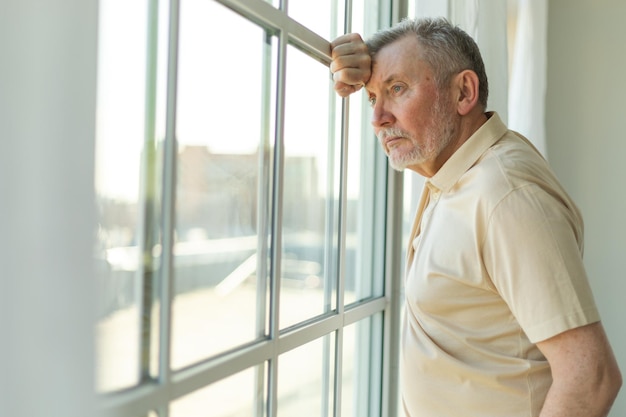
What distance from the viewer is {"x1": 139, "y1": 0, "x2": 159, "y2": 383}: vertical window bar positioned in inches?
35.2

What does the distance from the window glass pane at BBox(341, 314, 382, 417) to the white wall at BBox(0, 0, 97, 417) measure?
1.35 metres

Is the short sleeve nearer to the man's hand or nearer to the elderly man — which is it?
the elderly man

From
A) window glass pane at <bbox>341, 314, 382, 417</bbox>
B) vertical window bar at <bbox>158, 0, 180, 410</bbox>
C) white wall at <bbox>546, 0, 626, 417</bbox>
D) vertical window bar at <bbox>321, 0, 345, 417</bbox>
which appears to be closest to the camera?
vertical window bar at <bbox>158, 0, 180, 410</bbox>

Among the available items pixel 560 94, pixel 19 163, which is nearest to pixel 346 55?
pixel 19 163

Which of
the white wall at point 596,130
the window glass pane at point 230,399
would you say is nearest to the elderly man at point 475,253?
the window glass pane at point 230,399

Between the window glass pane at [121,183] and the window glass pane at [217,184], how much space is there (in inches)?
4.6

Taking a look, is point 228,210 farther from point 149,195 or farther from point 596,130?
point 596,130

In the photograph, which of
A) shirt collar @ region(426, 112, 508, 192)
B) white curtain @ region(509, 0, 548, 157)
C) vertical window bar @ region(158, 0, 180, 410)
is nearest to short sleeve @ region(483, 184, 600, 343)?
shirt collar @ region(426, 112, 508, 192)

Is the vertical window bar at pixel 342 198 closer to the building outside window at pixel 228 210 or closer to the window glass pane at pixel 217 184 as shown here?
the building outside window at pixel 228 210

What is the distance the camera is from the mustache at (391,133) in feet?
4.64

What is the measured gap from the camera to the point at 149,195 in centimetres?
91

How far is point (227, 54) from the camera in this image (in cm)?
113

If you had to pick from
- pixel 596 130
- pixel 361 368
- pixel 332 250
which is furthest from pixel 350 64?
pixel 596 130

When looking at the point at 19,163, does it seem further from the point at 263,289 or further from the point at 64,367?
the point at 263,289
